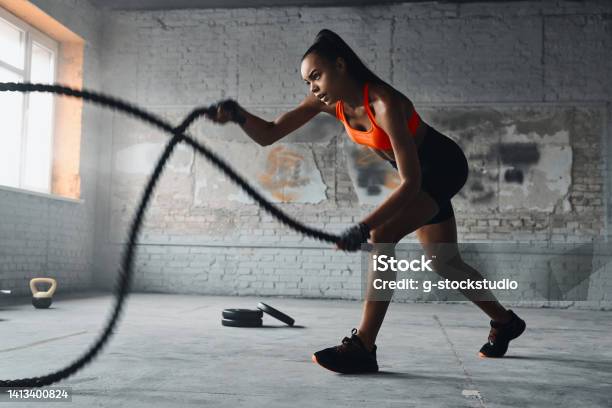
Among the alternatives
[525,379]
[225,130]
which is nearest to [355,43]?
[225,130]

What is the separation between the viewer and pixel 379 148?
2525 mm

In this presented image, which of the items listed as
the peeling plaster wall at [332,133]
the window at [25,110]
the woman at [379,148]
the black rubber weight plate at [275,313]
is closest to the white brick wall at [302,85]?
the peeling plaster wall at [332,133]

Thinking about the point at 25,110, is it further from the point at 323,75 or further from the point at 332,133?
the point at 323,75

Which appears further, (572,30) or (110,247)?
(110,247)

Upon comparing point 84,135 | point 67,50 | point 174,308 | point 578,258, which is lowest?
point 174,308

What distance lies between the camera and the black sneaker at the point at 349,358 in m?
2.46

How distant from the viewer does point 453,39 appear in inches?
282

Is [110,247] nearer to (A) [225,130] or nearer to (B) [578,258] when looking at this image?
(A) [225,130]

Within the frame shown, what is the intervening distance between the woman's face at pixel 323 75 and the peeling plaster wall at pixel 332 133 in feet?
15.3

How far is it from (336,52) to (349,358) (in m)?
1.16

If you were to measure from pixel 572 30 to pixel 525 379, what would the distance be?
18.4 feet
